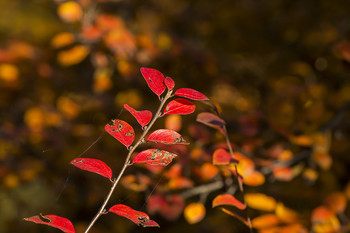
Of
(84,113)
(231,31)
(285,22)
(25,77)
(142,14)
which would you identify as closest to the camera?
(84,113)

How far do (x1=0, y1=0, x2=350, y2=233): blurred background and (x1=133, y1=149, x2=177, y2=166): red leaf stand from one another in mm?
457

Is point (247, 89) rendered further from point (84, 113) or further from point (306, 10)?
point (84, 113)

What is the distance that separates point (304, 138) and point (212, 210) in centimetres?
113

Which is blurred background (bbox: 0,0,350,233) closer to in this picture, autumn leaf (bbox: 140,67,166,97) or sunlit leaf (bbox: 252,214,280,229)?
sunlit leaf (bbox: 252,214,280,229)

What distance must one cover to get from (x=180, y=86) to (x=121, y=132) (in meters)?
1.32

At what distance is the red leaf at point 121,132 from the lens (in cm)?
48

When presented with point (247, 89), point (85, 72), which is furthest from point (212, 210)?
point (85, 72)

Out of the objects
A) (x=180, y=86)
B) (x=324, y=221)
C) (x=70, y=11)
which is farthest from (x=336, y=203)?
(x=70, y=11)

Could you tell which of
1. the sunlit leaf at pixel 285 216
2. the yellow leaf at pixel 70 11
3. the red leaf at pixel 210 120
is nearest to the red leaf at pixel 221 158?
the red leaf at pixel 210 120

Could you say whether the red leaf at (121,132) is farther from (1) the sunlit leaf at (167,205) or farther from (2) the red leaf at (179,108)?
(1) the sunlit leaf at (167,205)

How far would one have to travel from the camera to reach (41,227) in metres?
2.02

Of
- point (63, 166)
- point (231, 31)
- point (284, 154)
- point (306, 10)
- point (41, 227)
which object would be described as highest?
point (306, 10)

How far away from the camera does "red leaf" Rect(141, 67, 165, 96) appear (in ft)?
1.58

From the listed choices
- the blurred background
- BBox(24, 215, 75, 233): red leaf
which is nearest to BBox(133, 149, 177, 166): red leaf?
BBox(24, 215, 75, 233): red leaf
